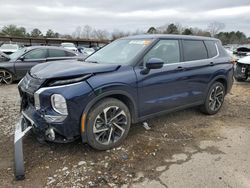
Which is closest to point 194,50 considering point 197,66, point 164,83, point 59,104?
point 197,66

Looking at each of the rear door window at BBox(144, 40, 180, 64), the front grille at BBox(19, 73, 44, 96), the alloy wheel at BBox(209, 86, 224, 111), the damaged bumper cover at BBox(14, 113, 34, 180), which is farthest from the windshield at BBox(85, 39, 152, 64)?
the alloy wheel at BBox(209, 86, 224, 111)

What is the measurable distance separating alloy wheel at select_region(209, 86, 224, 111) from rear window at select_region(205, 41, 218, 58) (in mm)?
720

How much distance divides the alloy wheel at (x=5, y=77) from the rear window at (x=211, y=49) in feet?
23.1

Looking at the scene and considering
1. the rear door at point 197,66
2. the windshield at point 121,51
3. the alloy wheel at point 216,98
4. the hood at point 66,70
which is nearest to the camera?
the hood at point 66,70

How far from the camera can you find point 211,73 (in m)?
5.38

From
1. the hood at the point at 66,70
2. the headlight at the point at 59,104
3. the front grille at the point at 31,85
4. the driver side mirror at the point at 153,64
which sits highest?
the driver side mirror at the point at 153,64

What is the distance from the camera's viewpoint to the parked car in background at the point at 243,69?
949cm

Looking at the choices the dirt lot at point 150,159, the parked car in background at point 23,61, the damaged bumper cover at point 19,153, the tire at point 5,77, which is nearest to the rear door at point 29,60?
the parked car in background at point 23,61

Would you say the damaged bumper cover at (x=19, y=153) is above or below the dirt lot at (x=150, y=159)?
above

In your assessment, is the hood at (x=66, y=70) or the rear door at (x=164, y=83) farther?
the rear door at (x=164, y=83)

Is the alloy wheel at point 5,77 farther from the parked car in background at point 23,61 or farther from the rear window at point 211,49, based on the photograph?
the rear window at point 211,49

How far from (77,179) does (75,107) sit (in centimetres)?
91

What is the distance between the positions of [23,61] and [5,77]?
0.86 meters

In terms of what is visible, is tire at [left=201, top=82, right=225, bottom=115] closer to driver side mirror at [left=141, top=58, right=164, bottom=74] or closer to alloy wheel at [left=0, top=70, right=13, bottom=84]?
driver side mirror at [left=141, top=58, right=164, bottom=74]
